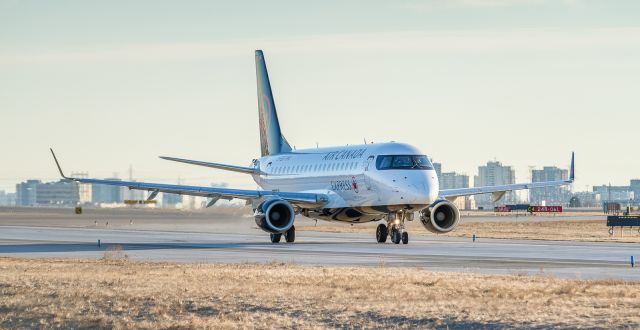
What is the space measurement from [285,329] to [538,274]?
11766 mm

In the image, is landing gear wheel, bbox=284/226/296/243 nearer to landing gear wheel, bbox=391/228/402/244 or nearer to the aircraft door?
the aircraft door

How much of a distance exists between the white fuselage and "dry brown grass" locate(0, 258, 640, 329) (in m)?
18.1

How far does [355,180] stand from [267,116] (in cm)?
1362

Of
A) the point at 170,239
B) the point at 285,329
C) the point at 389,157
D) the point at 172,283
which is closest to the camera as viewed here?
the point at 285,329

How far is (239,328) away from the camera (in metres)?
21.0

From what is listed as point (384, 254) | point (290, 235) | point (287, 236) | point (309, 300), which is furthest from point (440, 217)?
point (309, 300)

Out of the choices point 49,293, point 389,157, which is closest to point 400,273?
point 49,293

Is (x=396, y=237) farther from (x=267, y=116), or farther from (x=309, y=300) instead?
(x=309, y=300)

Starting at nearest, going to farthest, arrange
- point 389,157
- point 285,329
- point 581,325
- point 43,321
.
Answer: point 581,325, point 285,329, point 43,321, point 389,157

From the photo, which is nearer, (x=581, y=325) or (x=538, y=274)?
(x=581, y=325)

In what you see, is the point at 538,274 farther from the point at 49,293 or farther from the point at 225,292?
the point at 49,293

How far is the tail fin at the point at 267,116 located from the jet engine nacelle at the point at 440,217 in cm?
1338

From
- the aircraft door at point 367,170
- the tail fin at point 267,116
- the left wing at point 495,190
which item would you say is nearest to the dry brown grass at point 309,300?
the aircraft door at point 367,170

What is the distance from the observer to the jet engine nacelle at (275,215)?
169 feet
